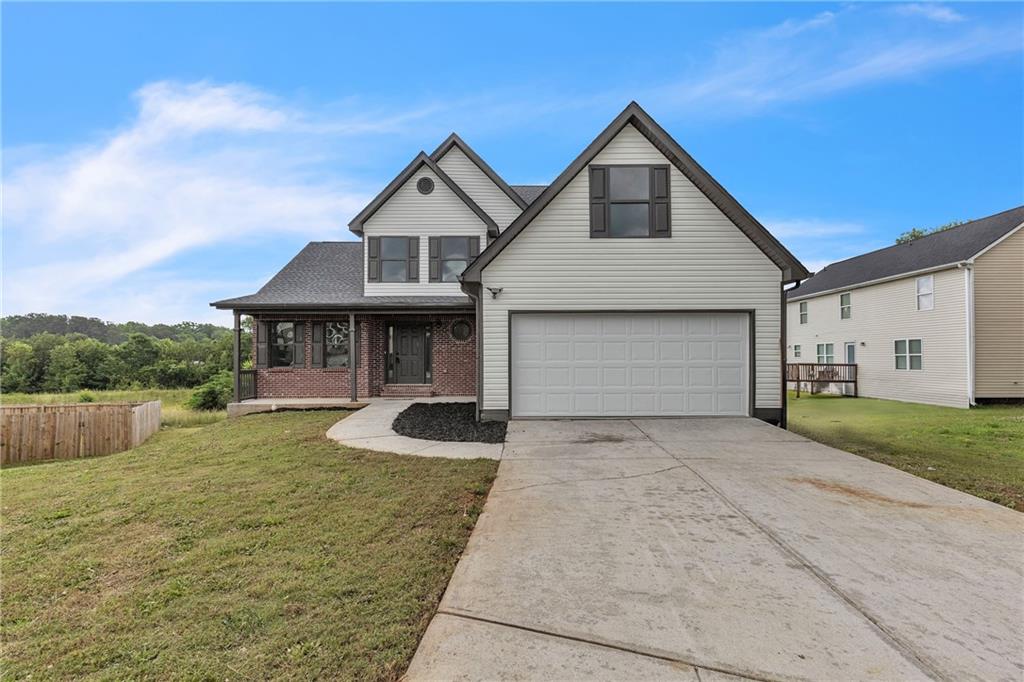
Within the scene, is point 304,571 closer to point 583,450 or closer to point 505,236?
point 583,450

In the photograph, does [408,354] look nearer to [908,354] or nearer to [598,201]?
[598,201]

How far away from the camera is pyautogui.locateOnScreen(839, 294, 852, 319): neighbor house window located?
21.7 m

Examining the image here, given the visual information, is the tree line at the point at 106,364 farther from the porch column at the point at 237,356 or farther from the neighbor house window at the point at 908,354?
the neighbor house window at the point at 908,354

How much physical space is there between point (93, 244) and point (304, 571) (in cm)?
2763

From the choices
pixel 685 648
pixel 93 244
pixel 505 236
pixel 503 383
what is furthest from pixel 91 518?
pixel 93 244

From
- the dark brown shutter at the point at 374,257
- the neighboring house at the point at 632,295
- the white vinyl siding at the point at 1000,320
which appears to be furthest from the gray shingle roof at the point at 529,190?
the white vinyl siding at the point at 1000,320

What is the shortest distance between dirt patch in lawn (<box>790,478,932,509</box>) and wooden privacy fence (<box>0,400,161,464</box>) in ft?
42.9

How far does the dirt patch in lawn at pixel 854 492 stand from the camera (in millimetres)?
4465

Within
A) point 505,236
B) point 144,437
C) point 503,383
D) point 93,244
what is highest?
point 93,244

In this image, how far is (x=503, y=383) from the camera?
9.55m

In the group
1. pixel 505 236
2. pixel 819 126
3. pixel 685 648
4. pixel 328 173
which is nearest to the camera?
pixel 685 648

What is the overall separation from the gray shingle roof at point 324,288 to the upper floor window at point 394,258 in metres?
0.75

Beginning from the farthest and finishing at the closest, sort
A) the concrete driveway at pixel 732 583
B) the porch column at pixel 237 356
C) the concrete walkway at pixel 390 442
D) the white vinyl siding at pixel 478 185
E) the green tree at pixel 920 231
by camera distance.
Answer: the green tree at pixel 920 231 < the white vinyl siding at pixel 478 185 < the porch column at pixel 237 356 < the concrete walkway at pixel 390 442 < the concrete driveway at pixel 732 583

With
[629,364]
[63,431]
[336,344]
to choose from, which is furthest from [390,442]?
[63,431]
